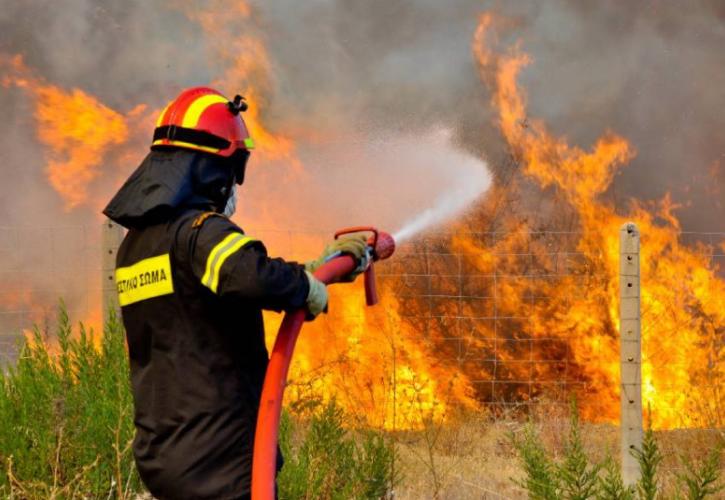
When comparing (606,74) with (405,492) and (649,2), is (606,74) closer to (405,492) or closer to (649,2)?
(649,2)

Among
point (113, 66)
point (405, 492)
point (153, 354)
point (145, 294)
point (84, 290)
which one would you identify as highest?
point (113, 66)

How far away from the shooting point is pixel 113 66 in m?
12.7

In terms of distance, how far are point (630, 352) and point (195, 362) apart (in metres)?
3.82

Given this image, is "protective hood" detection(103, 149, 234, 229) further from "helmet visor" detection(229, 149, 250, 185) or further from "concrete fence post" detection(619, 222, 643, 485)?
"concrete fence post" detection(619, 222, 643, 485)

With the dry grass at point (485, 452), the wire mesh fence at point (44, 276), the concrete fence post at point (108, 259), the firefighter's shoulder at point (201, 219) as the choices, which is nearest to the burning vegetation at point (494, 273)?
the dry grass at point (485, 452)

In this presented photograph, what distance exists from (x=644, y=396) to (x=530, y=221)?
379 cm

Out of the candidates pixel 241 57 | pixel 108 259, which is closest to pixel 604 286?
pixel 241 57

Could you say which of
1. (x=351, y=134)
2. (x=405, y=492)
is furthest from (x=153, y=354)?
(x=351, y=134)

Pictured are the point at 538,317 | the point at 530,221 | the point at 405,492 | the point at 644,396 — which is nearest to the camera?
the point at 405,492

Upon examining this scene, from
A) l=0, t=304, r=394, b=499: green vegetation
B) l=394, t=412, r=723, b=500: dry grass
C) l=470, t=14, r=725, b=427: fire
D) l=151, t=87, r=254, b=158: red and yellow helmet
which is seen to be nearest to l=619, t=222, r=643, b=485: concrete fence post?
l=394, t=412, r=723, b=500: dry grass

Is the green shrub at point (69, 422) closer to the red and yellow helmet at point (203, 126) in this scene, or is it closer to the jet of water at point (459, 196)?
the red and yellow helmet at point (203, 126)

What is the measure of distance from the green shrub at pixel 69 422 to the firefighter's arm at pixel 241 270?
1.78 m

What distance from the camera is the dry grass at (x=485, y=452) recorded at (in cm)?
589

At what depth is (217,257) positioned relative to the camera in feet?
8.58
